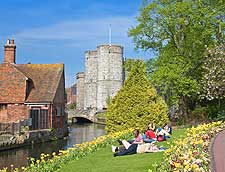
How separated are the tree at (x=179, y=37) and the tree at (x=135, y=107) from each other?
9.69 meters

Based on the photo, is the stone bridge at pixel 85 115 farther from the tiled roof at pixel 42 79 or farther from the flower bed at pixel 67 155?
the flower bed at pixel 67 155

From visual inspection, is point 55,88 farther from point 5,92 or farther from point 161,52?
point 161,52

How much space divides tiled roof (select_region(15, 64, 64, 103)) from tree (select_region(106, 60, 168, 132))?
695 inches

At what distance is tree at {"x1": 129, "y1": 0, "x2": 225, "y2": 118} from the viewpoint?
1350 inches

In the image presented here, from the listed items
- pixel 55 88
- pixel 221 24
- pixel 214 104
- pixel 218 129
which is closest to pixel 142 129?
pixel 218 129

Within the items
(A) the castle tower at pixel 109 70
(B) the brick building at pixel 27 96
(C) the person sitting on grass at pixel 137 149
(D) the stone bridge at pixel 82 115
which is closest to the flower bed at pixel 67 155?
(C) the person sitting on grass at pixel 137 149

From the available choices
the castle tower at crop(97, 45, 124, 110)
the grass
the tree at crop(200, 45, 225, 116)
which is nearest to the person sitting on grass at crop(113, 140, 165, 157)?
the grass

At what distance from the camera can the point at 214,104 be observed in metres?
38.2

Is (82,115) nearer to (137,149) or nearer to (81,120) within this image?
(81,120)

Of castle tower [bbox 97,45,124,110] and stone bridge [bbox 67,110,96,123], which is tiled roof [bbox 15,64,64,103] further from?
castle tower [bbox 97,45,124,110]

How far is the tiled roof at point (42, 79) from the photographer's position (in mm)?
40719

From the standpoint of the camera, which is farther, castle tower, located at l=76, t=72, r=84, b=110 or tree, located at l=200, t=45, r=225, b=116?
castle tower, located at l=76, t=72, r=84, b=110

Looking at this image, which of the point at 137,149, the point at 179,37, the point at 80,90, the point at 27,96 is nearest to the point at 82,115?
the point at 80,90

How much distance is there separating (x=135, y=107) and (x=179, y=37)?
15.5 m
